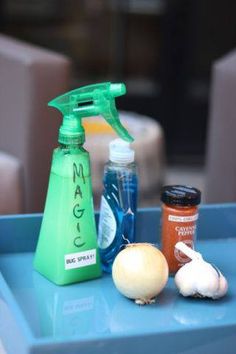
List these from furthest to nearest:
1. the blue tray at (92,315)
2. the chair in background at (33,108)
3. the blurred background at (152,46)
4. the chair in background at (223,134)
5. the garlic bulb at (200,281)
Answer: the blurred background at (152,46) → the chair in background at (223,134) → the chair in background at (33,108) → the garlic bulb at (200,281) → the blue tray at (92,315)

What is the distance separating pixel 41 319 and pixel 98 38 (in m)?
2.34

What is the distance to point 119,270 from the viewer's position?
2.59ft

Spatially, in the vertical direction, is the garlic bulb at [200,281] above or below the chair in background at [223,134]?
below

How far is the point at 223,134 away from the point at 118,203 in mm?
842

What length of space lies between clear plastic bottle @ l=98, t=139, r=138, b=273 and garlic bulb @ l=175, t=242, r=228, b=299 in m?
0.10

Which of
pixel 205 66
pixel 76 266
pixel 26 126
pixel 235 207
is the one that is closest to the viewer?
pixel 76 266

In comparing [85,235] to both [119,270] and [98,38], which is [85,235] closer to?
[119,270]

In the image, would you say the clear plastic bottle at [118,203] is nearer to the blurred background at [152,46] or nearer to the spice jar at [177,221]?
the spice jar at [177,221]

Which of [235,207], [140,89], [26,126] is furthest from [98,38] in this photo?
[235,207]

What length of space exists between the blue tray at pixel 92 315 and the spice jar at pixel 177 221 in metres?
0.03

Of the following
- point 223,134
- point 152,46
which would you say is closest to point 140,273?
point 223,134


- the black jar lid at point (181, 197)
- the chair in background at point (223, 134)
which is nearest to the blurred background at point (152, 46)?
the chair in background at point (223, 134)

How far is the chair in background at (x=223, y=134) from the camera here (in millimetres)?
1631

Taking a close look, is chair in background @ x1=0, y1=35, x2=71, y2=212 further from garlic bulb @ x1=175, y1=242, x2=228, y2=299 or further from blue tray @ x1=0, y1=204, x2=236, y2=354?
garlic bulb @ x1=175, y1=242, x2=228, y2=299
